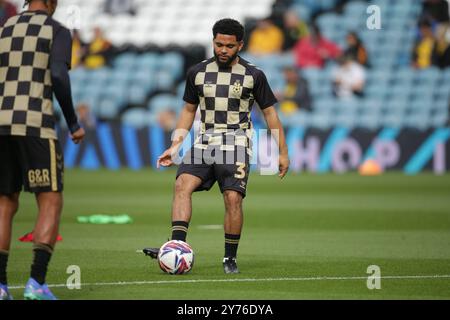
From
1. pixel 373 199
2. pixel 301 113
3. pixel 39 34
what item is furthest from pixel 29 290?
pixel 301 113

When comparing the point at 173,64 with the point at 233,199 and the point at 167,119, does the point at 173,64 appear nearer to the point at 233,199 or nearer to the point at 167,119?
the point at 167,119

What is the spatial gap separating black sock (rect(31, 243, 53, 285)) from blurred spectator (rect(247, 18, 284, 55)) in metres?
21.9

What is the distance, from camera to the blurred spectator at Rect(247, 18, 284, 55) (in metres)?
28.8

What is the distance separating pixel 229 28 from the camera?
9188 millimetres

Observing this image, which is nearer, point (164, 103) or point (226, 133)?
point (226, 133)

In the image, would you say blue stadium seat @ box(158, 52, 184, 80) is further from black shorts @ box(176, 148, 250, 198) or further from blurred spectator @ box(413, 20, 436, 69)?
black shorts @ box(176, 148, 250, 198)

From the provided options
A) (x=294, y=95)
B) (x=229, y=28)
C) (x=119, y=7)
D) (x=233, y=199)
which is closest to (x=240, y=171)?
(x=233, y=199)

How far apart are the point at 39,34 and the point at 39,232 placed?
137cm

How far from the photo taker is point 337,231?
1314 centimetres

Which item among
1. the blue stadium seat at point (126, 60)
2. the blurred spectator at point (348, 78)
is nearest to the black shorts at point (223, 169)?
the blurred spectator at point (348, 78)

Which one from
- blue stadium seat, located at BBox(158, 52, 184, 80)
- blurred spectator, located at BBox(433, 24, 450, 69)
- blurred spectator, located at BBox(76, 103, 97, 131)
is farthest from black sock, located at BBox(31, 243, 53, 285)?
blue stadium seat, located at BBox(158, 52, 184, 80)

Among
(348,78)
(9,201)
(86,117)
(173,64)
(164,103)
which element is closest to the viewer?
(9,201)

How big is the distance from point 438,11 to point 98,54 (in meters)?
9.60

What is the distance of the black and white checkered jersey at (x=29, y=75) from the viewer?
287 inches
